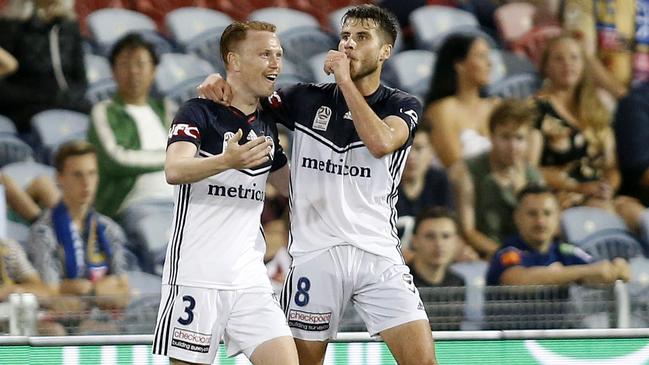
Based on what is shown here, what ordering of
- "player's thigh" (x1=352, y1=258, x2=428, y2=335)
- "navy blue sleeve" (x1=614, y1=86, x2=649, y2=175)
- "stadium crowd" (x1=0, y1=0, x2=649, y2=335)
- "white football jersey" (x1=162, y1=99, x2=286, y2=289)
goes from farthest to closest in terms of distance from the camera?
1. "navy blue sleeve" (x1=614, y1=86, x2=649, y2=175)
2. "stadium crowd" (x1=0, y1=0, x2=649, y2=335)
3. "player's thigh" (x1=352, y1=258, x2=428, y2=335)
4. "white football jersey" (x1=162, y1=99, x2=286, y2=289)

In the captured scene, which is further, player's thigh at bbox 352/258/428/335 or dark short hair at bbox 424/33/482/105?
dark short hair at bbox 424/33/482/105

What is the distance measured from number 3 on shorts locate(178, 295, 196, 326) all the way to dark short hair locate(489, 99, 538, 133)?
423 cm

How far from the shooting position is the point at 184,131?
4410mm

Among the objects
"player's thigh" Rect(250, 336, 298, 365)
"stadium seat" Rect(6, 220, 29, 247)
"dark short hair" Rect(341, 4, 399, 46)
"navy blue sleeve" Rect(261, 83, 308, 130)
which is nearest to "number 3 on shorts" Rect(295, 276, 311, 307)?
"player's thigh" Rect(250, 336, 298, 365)

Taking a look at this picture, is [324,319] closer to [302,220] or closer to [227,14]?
[302,220]

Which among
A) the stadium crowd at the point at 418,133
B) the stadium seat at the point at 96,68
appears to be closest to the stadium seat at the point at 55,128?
the stadium crowd at the point at 418,133

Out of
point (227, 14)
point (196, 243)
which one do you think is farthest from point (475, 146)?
point (196, 243)

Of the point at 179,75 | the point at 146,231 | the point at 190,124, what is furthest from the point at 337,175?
the point at 179,75

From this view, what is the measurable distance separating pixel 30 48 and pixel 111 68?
52 cm

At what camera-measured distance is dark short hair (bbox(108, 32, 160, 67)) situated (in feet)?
26.2

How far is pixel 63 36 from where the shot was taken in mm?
7992

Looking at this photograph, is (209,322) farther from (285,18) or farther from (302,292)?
(285,18)

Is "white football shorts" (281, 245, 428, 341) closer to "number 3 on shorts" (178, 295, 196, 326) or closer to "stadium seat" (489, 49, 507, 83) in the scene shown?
"number 3 on shorts" (178, 295, 196, 326)

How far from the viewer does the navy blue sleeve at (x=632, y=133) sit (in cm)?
873
